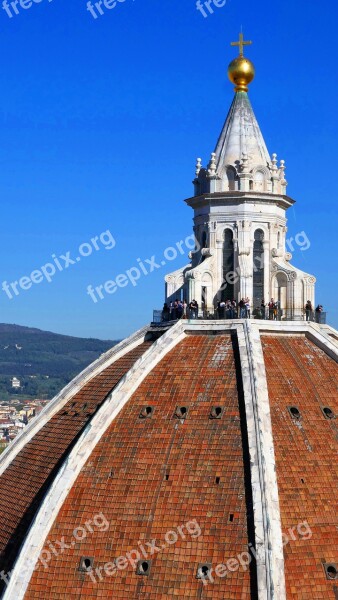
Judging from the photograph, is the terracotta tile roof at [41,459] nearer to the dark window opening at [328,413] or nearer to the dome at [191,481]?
the dome at [191,481]

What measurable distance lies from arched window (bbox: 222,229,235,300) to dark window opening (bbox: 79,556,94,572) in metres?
12.1

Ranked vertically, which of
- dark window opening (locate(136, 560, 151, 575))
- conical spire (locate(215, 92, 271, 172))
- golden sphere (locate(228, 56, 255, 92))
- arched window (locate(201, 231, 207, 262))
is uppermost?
golden sphere (locate(228, 56, 255, 92))

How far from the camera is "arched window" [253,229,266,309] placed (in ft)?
132

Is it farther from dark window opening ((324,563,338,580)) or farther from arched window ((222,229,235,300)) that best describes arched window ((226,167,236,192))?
dark window opening ((324,563,338,580))

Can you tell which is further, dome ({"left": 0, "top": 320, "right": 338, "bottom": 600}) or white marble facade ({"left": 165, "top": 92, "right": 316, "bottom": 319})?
white marble facade ({"left": 165, "top": 92, "right": 316, "bottom": 319})

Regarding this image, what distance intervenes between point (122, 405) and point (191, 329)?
4045 mm

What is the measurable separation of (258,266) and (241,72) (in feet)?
24.0

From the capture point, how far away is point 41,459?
37219mm

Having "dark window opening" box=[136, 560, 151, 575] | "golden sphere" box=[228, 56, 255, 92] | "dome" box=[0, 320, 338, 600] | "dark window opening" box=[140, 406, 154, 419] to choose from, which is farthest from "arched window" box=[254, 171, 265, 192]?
"dark window opening" box=[136, 560, 151, 575]

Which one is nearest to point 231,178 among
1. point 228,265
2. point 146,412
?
point 228,265

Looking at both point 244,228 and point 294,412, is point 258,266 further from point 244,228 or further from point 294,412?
point 294,412

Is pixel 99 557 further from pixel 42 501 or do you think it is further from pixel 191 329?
pixel 191 329

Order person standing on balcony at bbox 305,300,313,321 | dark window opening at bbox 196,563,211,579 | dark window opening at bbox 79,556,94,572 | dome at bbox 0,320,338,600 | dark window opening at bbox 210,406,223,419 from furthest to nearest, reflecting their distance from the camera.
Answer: person standing on balcony at bbox 305,300,313,321, dark window opening at bbox 210,406,223,419, dark window opening at bbox 79,556,94,572, dome at bbox 0,320,338,600, dark window opening at bbox 196,563,211,579

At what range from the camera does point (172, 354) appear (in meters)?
36.9
